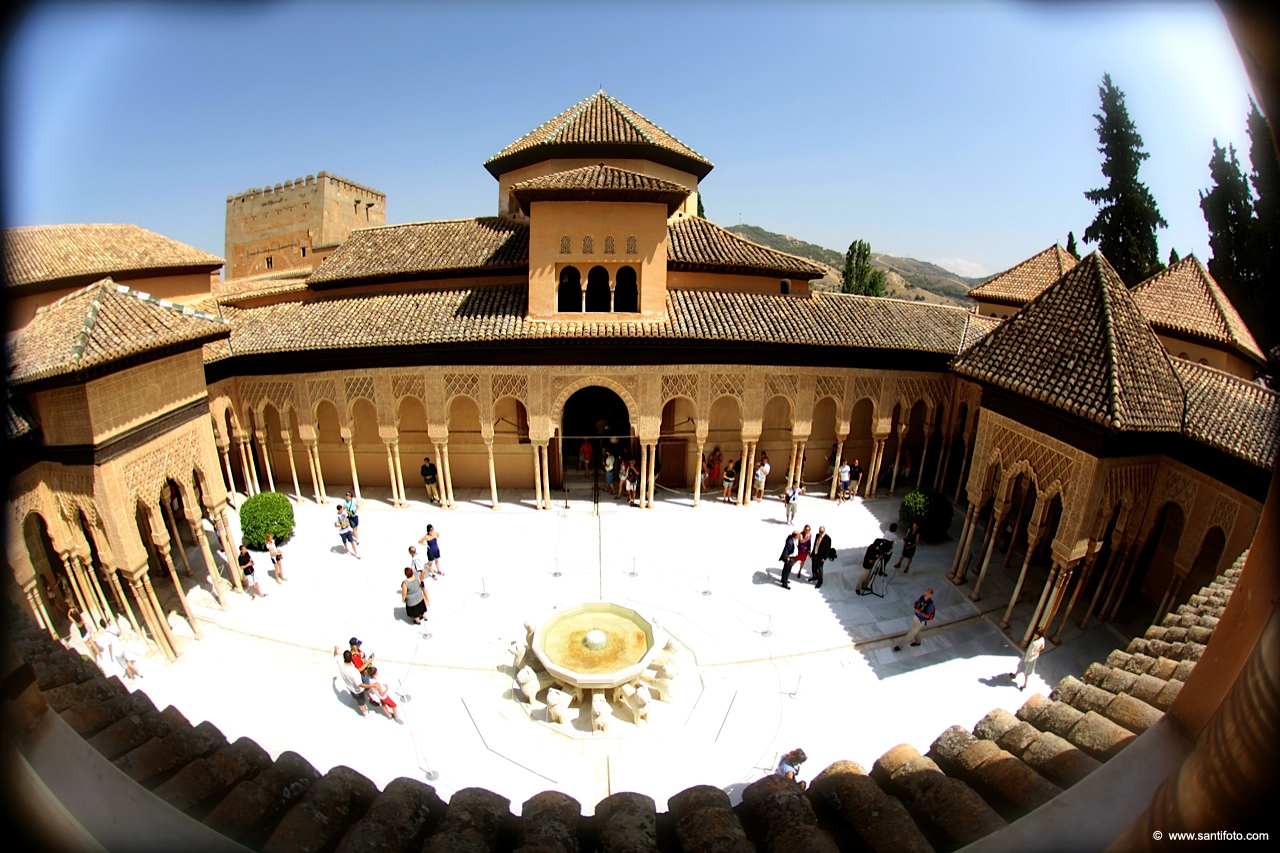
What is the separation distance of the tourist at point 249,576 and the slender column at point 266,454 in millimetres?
4726

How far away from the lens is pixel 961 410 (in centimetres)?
1619

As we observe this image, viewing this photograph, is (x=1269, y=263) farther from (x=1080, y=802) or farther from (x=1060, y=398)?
(x=1080, y=802)

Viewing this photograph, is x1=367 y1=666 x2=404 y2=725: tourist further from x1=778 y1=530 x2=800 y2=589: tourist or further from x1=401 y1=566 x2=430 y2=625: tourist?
x1=778 y1=530 x2=800 y2=589: tourist

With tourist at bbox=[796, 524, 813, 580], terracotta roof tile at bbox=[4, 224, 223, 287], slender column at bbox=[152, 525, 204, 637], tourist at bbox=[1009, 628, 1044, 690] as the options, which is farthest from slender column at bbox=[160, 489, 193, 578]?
tourist at bbox=[1009, 628, 1044, 690]

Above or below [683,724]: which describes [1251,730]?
above

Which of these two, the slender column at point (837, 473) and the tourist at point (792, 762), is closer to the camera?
the tourist at point (792, 762)

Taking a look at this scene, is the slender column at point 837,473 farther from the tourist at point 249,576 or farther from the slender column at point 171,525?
the slender column at point 171,525

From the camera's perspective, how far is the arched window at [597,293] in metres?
15.2

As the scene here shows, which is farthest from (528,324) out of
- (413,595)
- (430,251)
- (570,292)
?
(413,595)

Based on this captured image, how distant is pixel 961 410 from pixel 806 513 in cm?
515

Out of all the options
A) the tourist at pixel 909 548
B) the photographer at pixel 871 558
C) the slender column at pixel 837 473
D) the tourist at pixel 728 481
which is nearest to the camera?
the photographer at pixel 871 558

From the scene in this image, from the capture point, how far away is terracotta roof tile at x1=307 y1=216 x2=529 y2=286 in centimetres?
1541

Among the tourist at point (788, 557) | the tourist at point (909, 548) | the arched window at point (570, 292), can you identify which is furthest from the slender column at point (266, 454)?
the tourist at point (909, 548)

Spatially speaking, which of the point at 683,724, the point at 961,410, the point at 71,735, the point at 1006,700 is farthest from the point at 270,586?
the point at 961,410
